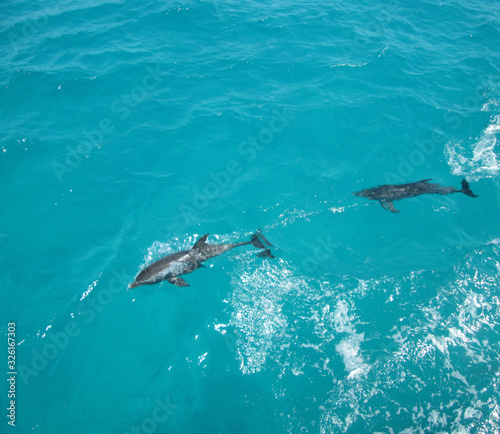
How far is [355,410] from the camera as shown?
13320mm

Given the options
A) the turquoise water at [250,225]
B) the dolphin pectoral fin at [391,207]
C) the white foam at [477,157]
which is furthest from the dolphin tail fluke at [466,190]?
the dolphin pectoral fin at [391,207]

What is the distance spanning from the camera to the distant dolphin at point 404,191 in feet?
66.2

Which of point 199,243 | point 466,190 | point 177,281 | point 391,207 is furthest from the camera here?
point 466,190

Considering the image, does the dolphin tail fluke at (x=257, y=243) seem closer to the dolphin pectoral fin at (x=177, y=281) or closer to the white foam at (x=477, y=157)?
the dolphin pectoral fin at (x=177, y=281)

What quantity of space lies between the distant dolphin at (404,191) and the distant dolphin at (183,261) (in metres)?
8.65

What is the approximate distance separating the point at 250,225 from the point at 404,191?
11237 mm

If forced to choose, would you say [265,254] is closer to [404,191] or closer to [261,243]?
[261,243]

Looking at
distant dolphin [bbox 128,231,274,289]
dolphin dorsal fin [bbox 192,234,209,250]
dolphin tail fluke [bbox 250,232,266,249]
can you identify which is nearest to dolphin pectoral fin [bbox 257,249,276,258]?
distant dolphin [bbox 128,231,274,289]

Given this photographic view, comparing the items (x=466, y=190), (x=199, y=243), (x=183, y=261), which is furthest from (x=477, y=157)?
(x=183, y=261)

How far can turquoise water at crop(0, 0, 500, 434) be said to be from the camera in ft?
45.5

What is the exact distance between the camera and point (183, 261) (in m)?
17.3

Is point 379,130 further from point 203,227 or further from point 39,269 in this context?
point 39,269

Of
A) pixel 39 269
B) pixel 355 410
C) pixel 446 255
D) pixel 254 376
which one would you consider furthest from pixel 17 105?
pixel 446 255

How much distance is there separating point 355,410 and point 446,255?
11261 mm
